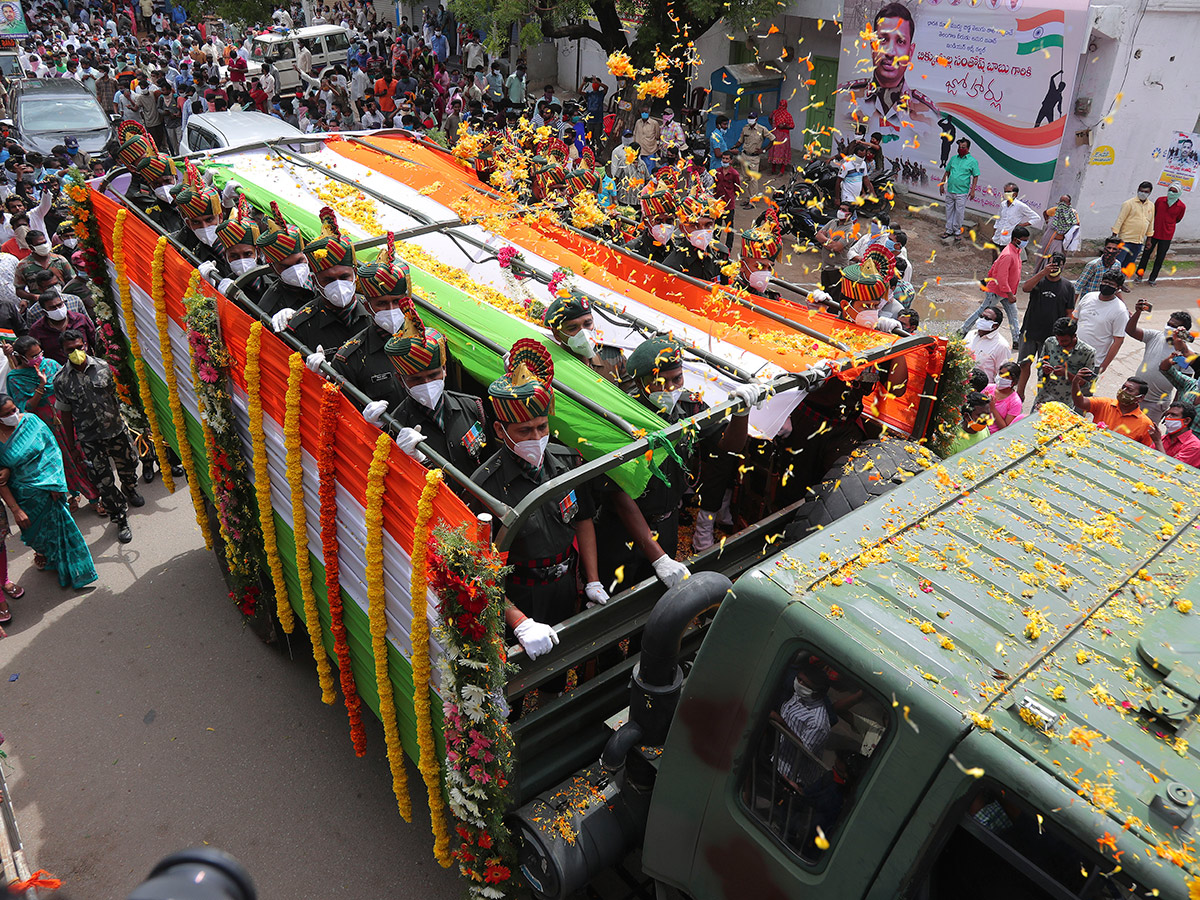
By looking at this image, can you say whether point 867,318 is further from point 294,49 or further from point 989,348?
point 294,49

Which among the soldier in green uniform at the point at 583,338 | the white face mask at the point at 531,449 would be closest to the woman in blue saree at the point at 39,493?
the soldier in green uniform at the point at 583,338

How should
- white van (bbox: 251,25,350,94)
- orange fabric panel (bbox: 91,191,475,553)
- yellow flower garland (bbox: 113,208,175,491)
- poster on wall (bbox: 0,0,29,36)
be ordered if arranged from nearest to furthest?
orange fabric panel (bbox: 91,191,475,553) < yellow flower garland (bbox: 113,208,175,491) < white van (bbox: 251,25,350,94) < poster on wall (bbox: 0,0,29,36)

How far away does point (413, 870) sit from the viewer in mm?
4559

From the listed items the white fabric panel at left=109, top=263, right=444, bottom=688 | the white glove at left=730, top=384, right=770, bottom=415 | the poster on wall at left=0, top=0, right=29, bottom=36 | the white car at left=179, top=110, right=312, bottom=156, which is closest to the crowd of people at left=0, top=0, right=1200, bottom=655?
the white glove at left=730, top=384, right=770, bottom=415

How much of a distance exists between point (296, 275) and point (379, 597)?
3.06 meters

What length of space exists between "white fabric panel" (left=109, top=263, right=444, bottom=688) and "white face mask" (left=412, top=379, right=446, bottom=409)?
531 mm

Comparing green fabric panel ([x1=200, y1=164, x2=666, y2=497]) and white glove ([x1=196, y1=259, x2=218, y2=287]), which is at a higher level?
white glove ([x1=196, y1=259, x2=218, y2=287])

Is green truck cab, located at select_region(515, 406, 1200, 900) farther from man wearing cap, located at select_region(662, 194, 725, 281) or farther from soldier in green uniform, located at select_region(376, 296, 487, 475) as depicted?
man wearing cap, located at select_region(662, 194, 725, 281)

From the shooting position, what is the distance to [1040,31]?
1215 centimetres

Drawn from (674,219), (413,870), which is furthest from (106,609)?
(674,219)

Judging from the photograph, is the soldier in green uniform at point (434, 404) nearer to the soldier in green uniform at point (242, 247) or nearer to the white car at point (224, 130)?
the soldier in green uniform at point (242, 247)

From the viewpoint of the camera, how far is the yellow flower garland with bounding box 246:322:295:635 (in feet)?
15.1

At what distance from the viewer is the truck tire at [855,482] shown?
4.13 metres

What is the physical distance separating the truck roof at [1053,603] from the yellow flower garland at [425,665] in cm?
136
